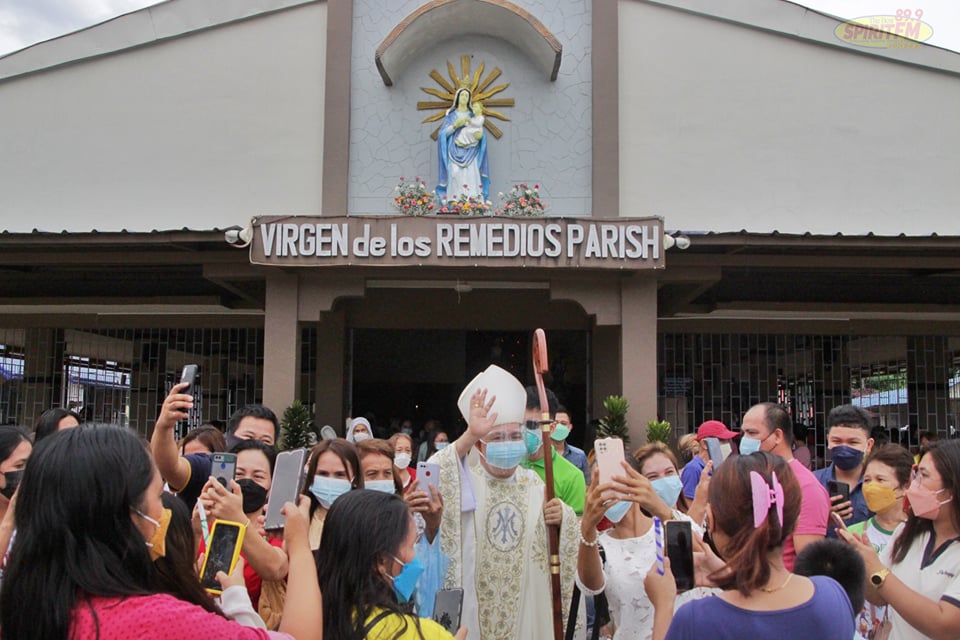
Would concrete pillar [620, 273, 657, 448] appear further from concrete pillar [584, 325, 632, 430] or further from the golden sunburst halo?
the golden sunburst halo

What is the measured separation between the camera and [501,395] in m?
4.24

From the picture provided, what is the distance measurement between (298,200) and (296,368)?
8.07 feet

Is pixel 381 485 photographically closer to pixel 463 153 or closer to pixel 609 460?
pixel 609 460

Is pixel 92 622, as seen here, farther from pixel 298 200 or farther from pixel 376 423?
pixel 376 423

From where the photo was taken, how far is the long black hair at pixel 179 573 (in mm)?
1959

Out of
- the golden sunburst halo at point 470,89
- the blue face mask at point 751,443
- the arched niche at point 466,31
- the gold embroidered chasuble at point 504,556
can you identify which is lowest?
the gold embroidered chasuble at point 504,556

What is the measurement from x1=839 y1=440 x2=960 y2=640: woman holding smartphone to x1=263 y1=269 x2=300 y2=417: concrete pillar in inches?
305

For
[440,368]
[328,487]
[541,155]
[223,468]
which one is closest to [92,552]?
[223,468]

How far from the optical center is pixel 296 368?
10141 mm

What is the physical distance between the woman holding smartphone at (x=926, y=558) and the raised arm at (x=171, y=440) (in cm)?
251

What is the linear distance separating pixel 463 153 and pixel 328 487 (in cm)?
789

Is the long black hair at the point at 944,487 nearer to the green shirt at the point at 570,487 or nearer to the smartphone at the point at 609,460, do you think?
the smartphone at the point at 609,460

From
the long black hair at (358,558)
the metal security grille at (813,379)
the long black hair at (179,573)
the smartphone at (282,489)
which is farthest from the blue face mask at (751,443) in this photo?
the metal security grille at (813,379)

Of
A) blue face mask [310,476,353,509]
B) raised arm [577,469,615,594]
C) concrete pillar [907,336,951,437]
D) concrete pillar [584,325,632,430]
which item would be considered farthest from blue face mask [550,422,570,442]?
concrete pillar [907,336,951,437]
